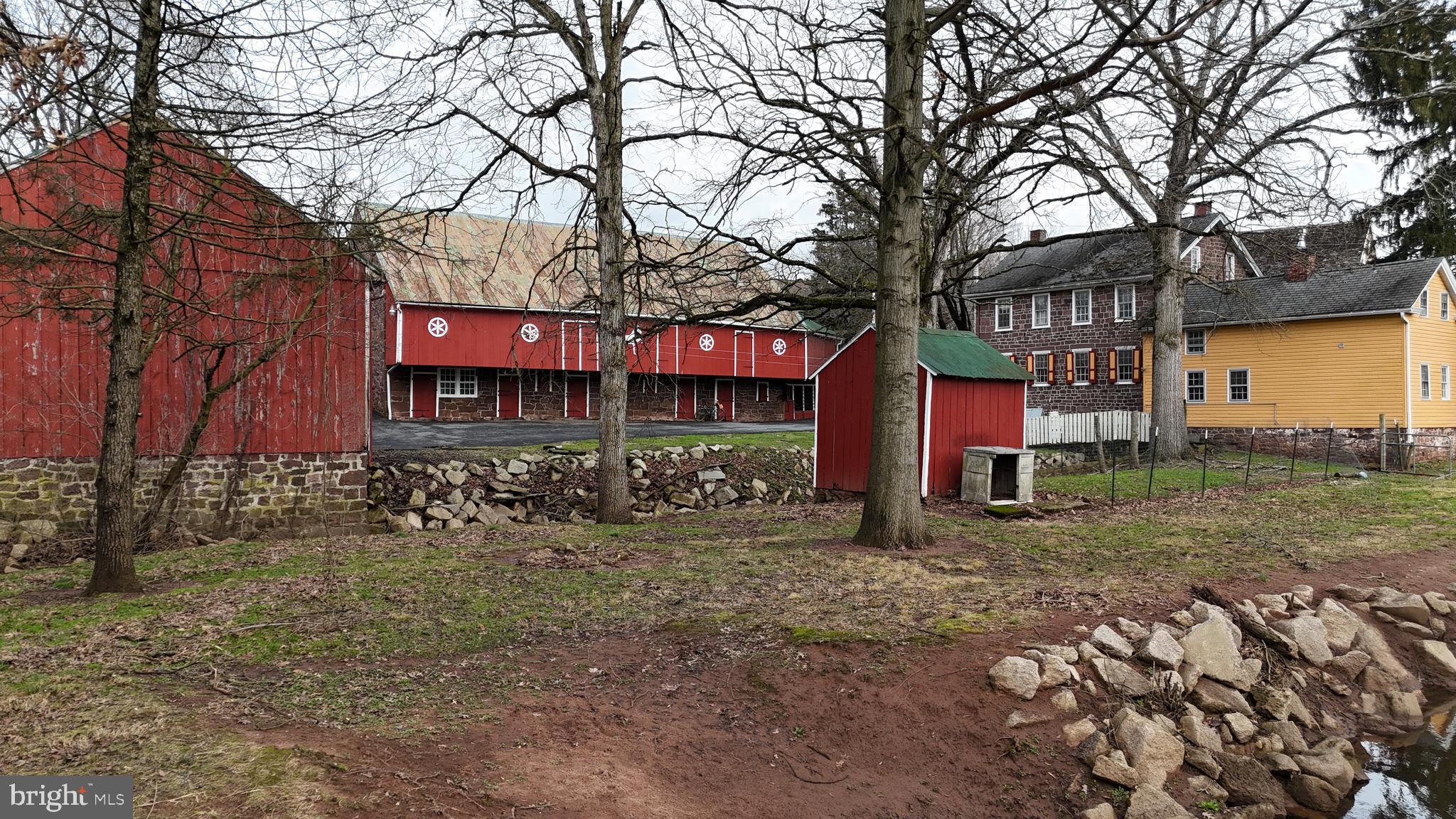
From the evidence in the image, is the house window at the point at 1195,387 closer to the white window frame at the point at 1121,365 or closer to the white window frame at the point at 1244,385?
the white window frame at the point at 1244,385

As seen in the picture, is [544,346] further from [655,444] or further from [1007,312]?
[1007,312]

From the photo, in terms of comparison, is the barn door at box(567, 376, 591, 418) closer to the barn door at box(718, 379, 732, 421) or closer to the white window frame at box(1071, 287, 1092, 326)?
the barn door at box(718, 379, 732, 421)

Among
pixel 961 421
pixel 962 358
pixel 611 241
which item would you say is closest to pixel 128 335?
pixel 611 241

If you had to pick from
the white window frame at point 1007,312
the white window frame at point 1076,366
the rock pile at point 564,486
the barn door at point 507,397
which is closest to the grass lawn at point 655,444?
the rock pile at point 564,486

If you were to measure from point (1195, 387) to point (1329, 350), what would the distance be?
14.4 ft

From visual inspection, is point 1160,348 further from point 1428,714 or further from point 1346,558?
point 1428,714

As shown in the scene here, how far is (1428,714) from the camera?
7633 mm

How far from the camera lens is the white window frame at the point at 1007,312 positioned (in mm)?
36906

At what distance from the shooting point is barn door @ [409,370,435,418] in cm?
2938

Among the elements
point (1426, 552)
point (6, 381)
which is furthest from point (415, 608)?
point (1426, 552)

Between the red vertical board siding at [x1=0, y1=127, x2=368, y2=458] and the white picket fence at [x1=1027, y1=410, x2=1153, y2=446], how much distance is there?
60.2ft

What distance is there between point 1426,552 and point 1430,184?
10.6m

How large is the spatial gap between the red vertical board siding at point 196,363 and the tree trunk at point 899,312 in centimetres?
708

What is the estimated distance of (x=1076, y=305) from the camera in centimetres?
3462
